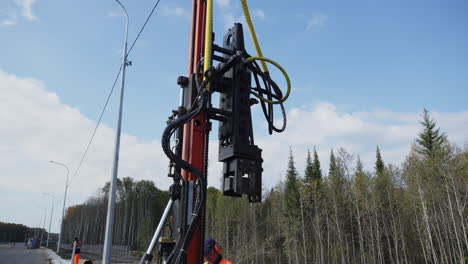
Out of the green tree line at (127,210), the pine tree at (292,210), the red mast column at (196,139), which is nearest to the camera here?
the red mast column at (196,139)

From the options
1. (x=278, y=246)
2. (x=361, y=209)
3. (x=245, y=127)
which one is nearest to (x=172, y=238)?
(x=245, y=127)

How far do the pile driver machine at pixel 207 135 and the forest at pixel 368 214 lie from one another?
54.7ft

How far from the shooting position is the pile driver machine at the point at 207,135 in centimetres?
284

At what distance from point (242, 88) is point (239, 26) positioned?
72 centimetres

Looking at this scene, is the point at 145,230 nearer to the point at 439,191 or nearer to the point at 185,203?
the point at 439,191

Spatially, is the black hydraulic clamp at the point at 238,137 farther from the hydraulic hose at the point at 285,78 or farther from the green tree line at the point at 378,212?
the green tree line at the point at 378,212

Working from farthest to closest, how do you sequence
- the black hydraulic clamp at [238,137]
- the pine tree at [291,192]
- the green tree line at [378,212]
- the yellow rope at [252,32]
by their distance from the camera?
the pine tree at [291,192] → the green tree line at [378,212] → the yellow rope at [252,32] → the black hydraulic clamp at [238,137]

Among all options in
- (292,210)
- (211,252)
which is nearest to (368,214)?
(292,210)

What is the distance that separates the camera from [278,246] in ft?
98.5

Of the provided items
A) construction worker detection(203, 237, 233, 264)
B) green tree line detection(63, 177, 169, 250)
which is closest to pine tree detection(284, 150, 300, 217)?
construction worker detection(203, 237, 233, 264)

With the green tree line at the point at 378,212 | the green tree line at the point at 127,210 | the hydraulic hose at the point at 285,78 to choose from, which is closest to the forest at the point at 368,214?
the green tree line at the point at 378,212

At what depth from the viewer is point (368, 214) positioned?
21.1 m

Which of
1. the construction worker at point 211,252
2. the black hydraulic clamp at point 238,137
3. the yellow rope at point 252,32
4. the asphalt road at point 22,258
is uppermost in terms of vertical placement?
the yellow rope at point 252,32

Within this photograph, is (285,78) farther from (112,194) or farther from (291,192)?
(291,192)
